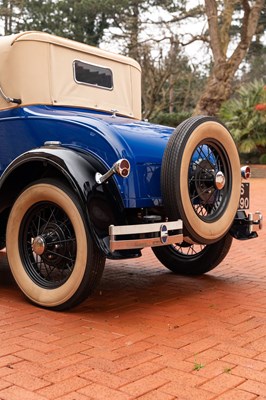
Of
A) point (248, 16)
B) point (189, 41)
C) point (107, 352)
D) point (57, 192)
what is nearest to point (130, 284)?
point (57, 192)


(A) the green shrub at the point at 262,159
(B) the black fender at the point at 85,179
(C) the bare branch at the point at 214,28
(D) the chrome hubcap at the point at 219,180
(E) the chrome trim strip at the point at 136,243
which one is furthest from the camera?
(A) the green shrub at the point at 262,159

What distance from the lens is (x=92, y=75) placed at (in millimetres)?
5109

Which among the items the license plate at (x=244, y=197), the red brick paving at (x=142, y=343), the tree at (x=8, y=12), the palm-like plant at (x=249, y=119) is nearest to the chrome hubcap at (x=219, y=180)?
the license plate at (x=244, y=197)

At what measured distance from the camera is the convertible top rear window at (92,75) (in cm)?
491

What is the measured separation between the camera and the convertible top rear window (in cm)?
491

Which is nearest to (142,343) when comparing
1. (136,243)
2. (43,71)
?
(136,243)

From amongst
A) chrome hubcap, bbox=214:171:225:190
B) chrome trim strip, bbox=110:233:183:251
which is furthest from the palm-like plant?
chrome trim strip, bbox=110:233:183:251

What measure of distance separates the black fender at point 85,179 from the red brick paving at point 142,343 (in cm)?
62

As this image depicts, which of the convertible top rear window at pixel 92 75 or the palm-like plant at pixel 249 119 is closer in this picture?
the convertible top rear window at pixel 92 75

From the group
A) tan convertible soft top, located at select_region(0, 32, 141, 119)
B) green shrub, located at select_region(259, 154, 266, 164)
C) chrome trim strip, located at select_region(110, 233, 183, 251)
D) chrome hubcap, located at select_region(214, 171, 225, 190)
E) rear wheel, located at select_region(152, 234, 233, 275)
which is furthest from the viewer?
green shrub, located at select_region(259, 154, 266, 164)

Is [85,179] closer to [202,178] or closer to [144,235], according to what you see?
[144,235]

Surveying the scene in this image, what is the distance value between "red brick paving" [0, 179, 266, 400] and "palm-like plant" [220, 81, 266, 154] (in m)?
14.5

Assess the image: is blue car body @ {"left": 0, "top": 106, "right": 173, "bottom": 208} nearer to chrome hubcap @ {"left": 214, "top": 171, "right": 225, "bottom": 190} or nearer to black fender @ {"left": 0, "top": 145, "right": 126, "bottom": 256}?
black fender @ {"left": 0, "top": 145, "right": 126, "bottom": 256}

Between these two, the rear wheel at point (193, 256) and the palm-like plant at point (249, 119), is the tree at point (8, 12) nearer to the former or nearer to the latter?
the palm-like plant at point (249, 119)
